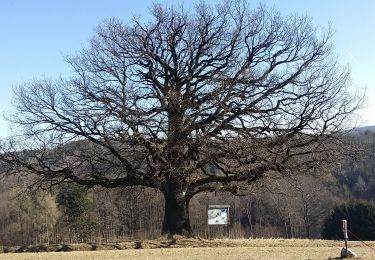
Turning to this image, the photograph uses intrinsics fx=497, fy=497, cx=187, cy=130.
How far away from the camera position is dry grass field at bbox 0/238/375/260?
16.2m

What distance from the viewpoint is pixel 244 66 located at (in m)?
22.8

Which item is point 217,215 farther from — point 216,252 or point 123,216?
point 123,216

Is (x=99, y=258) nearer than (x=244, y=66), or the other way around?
(x=99, y=258)

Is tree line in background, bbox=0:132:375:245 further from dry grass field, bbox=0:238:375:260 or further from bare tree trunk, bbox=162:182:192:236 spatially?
dry grass field, bbox=0:238:375:260

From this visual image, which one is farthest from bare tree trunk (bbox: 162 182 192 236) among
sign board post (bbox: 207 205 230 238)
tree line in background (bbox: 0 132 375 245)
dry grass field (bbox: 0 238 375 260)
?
tree line in background (bbox: 0 132 375 245)

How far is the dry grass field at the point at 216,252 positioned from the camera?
16.2 metres

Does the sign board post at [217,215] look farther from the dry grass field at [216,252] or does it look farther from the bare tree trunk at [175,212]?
the dry grass field at [216,252]

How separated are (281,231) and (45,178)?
62.8 meters

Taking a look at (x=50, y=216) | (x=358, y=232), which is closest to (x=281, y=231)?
(x=358, y=232)

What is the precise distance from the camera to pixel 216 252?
57.1ft

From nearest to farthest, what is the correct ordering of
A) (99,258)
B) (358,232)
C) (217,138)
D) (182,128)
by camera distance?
(99,258), (182,128), (217,138), (358,232)

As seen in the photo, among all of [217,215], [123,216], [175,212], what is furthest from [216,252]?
[123,216]

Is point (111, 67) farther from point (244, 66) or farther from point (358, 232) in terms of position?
point (358, 232)

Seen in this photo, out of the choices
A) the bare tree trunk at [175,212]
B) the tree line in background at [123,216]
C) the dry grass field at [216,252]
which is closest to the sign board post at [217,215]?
the bare tree trunk at [175,212]
